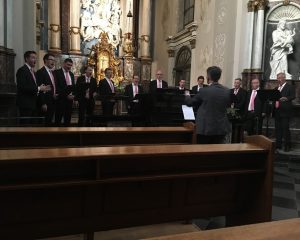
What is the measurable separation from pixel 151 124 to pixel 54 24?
8.07 meters

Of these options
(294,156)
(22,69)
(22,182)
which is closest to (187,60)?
(294,156)

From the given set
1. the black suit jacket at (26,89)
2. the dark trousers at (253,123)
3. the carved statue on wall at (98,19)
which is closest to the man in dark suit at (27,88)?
the black suit jacket at (26,89)

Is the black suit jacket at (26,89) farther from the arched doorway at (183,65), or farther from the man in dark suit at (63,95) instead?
the arched doorway at (183,65)

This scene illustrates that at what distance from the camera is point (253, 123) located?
6.58 meters

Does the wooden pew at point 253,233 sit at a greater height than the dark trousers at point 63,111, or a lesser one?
lesser

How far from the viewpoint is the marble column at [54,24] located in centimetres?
1248

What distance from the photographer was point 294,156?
20.5ft

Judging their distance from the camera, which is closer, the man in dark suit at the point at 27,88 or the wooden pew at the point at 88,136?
the wooden pew at the point at 88,136

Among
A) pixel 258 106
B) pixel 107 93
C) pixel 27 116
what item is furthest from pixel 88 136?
pixel 258 106

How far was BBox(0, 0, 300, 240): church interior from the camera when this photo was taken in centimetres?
196

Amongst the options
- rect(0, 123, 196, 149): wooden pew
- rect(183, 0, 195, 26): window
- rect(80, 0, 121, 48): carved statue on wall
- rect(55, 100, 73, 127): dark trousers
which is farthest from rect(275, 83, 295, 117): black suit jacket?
rect(80, 0, 121, 48): carved statue on wall

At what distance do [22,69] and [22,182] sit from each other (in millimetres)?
3979

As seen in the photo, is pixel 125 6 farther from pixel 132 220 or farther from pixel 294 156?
pixel 132 220

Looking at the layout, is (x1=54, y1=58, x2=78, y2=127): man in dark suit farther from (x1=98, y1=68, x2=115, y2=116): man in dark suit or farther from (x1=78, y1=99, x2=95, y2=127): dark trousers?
(x1=98, y1=68, x2=115, y2=116): man in dark suit
